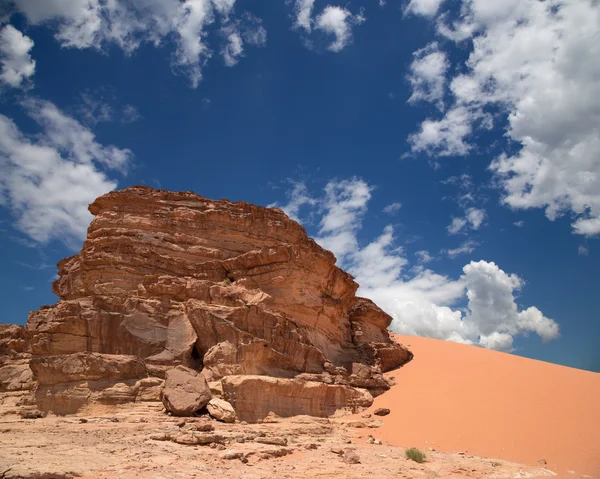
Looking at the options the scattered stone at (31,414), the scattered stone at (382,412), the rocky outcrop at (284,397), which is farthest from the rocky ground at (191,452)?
the scattered stone at (382,412)

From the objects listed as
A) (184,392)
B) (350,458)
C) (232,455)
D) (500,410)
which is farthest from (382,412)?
(232,455)

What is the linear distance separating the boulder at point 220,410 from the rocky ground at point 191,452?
325mm

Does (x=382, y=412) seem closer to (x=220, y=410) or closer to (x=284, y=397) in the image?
(x=284, y=397)

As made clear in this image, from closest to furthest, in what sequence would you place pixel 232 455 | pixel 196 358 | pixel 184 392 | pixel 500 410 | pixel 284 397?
pixel 232 455, pixel 184 392, pixel 284 397, pixel 196 358, pixel 500 410

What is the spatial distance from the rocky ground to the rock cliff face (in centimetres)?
175

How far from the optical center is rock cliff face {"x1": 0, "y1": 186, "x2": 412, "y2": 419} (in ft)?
54.1

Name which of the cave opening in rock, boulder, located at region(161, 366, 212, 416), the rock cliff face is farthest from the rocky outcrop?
the cave opening in rock

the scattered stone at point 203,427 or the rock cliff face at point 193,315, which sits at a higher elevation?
the rock cliff face at point 193,315

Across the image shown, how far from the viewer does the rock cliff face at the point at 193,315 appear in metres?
16.5

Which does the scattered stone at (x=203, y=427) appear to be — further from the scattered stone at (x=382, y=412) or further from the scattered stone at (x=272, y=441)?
the scattered stone at (x=382, y=412)

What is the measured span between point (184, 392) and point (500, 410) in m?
14.4

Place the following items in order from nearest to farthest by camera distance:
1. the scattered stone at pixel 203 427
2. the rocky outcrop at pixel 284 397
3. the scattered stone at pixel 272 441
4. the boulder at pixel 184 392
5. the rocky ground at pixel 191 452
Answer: the rocky ground at pixel 191 452
the scattered stone at pixel 203 427
the scattered stone at pixel 272 441
the boulder at pixel 184 392
the rocky outcrop at pixel 284 397

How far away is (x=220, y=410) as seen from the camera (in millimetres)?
15477

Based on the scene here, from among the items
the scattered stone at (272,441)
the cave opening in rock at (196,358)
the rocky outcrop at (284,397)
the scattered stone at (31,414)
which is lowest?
the scattered stone at (272,441)
